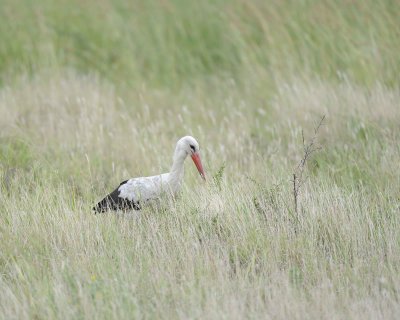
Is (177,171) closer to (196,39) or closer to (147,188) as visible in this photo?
(147,188)

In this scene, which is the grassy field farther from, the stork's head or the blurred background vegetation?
the stork's head

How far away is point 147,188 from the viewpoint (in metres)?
6.07

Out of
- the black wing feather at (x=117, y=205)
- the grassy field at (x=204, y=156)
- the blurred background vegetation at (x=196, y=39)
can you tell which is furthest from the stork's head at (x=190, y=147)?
the blurred background vegetation at (x=196, y=39)

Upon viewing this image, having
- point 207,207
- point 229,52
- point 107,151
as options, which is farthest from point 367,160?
point 229,52

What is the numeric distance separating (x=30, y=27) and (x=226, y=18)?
3222mm

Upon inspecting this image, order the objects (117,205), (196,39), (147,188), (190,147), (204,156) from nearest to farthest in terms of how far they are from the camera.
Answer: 1. (117,205)
2. (147,188)
3. (190,147)
4. (204,156)
5. (196,39)

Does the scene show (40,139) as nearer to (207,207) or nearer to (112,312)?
(207,207)

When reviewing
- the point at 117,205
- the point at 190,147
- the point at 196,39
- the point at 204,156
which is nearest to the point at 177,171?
the point at 190,147

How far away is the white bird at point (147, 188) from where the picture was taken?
5961 mm

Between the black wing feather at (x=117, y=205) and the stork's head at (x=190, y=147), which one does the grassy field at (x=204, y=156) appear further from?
the stork's head at (x=190, y=147)

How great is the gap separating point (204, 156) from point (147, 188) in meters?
1.41

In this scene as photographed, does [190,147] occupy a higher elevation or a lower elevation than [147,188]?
higher

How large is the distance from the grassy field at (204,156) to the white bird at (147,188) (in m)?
0.15

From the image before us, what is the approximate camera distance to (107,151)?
788 cm
